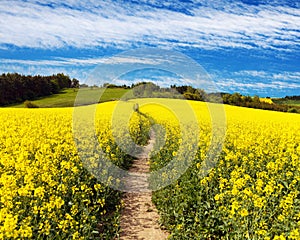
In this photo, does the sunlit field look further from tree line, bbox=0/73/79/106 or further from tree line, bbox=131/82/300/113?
tree line, bbox=0/73/79/106

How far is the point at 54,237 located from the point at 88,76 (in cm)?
918

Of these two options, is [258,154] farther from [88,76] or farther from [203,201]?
[88,76]

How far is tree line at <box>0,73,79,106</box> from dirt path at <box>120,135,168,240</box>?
5058 centimetres

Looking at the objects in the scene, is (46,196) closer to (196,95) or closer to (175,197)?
(175,197)

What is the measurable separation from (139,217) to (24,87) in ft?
182

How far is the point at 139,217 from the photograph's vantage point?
31.2 ft

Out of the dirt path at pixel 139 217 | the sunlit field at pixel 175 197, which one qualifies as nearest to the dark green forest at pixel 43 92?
the dirt path at pixel 139 217

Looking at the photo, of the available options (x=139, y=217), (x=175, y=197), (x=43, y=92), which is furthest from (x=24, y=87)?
(x=175, y=197)

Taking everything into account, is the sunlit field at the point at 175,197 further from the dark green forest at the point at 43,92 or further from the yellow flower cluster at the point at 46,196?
the dark green forest at the point at 43,92

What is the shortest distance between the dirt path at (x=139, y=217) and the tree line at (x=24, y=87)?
166ft

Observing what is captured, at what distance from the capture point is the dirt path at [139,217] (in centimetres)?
834

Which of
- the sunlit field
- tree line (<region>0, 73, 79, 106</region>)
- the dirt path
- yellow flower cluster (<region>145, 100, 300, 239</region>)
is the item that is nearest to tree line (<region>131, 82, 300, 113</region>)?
the dirt path

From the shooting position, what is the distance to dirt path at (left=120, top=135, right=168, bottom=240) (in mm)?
8336

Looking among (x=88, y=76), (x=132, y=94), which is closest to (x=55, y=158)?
(x=88, y=76)
